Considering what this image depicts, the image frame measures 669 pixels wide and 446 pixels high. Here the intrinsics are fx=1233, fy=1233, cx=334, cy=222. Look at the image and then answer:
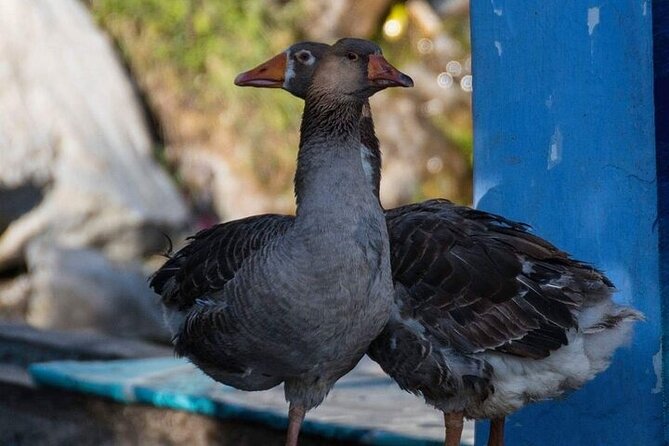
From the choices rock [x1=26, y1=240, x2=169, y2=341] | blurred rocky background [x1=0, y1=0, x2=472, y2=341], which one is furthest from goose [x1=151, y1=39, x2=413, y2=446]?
blurred rocky background [x1=0, y1=0, x2=472, y2=341]

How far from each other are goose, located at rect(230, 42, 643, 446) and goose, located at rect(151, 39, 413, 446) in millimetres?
176

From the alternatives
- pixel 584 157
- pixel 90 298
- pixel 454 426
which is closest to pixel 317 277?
pixel 454 426

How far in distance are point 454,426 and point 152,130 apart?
27.0 feet

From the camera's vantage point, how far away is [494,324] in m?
4.20

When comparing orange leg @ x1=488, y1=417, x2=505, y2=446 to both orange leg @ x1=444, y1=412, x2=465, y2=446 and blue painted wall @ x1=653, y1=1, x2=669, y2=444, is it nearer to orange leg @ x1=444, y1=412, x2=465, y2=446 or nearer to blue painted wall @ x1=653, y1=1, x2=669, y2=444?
orange leg @ x1=444, y1=412, x2=465, y2=446

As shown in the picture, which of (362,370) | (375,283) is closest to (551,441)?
(375,283)

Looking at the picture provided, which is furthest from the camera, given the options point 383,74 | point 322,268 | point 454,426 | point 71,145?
point 71,145

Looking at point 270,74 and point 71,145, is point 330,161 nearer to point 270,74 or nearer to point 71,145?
point 270,74

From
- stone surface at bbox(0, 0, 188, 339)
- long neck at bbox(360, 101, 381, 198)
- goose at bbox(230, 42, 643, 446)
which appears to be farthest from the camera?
stone surface at bbox(0, 0, 188, 339)

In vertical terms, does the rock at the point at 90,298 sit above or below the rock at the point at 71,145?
below

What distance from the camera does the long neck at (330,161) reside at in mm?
4109

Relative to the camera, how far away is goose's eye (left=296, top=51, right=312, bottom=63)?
4.55 m

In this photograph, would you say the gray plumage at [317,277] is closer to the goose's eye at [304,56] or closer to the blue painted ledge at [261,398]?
the goose's eye at [304,56]

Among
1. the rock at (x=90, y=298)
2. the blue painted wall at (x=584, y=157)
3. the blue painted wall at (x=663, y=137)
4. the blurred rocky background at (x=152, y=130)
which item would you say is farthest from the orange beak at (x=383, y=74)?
the blurred rocky background at (x=152, y=130)
